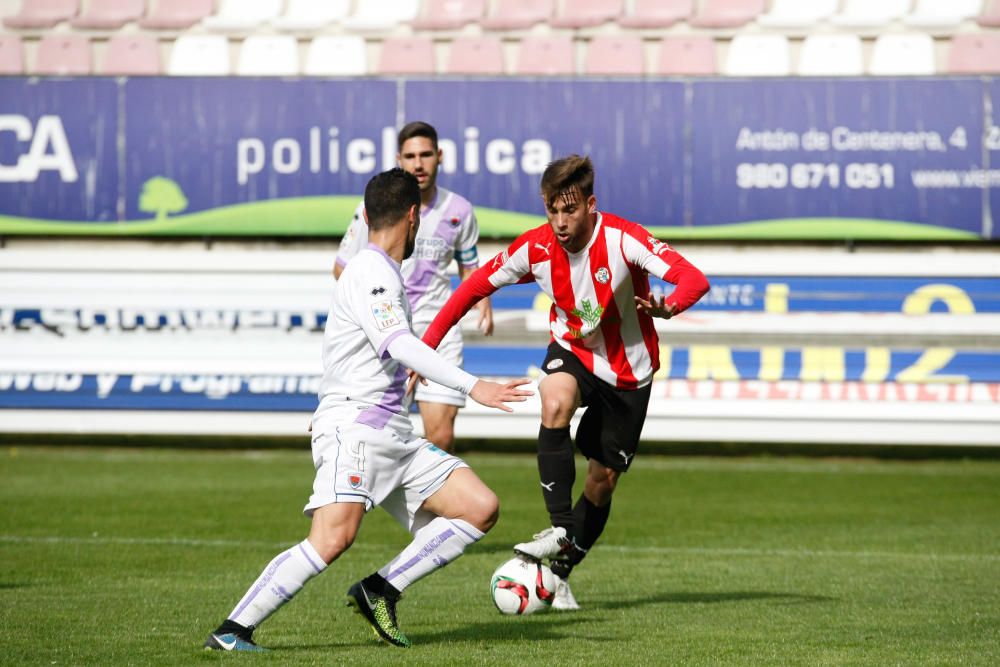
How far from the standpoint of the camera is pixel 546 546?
6074mm

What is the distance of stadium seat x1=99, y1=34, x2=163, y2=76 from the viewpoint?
15352 mm

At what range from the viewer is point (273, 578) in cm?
497

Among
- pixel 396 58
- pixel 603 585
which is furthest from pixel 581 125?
pixel 603 585

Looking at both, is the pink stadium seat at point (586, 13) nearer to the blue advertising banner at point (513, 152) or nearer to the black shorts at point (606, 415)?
the blue advertising banner at point (513, 152)

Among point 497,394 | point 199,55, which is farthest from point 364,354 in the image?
point 199,55

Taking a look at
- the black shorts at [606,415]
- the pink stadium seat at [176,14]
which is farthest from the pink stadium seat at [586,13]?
the black shorts at [606,415]

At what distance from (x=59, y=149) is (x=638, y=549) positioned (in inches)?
331

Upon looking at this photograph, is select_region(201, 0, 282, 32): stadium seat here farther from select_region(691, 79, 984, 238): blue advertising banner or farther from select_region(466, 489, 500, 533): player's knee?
select_region(466, 489, 500, 533): player's knee

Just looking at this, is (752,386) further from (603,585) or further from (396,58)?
(603,585)

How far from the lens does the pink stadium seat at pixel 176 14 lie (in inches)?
611

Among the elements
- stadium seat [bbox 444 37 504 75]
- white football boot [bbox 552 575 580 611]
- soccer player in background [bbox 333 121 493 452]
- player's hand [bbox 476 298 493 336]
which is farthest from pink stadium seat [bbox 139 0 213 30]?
white football boot [bbox 552 575 580 611]

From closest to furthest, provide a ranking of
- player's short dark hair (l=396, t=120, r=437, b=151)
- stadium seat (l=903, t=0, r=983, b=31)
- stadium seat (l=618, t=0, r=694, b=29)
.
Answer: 1. player's short dark hair (l=396, t=120, r=437, b=151)
2. stadium seat (l=903, t=0, r=983, b=31)
3. stadium seat (l=618, t=0, r=694, b=29)

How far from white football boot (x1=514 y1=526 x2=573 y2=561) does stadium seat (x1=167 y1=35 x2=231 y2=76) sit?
10091 millimetres

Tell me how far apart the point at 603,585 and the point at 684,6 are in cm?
922
